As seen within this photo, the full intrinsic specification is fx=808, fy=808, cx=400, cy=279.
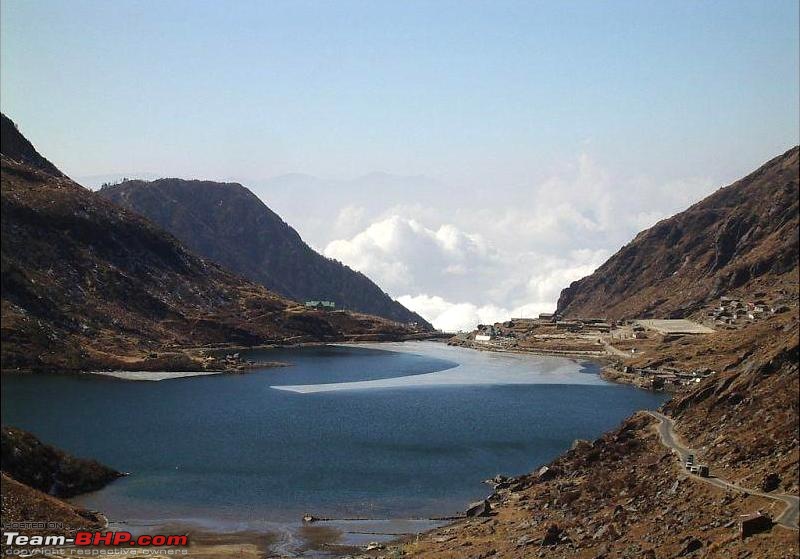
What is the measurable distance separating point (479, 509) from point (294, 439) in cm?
5115

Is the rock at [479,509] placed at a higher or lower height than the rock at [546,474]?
lower

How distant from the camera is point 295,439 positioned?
12406cm

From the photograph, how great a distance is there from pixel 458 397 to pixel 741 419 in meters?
112

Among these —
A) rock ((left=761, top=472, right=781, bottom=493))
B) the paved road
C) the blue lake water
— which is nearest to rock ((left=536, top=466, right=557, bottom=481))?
the blue lake water

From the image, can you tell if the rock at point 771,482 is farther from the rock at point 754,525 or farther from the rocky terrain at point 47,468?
the rocky terrain at point 47,468

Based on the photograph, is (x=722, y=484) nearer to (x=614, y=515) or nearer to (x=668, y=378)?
(x=614, y=515)

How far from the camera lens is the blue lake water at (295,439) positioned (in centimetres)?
8875

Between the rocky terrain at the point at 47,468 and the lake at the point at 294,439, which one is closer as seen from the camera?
the rocky terrain at the point at 47,468

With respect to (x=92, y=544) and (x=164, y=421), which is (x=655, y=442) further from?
(x=164, y=421)

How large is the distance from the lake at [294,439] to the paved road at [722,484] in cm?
2232

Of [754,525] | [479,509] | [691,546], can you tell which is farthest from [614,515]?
[479,509]

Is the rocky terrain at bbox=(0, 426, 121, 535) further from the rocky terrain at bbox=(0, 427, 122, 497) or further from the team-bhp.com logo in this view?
the team-bhp.com logo

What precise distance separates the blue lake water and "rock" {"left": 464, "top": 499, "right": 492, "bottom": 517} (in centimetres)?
554

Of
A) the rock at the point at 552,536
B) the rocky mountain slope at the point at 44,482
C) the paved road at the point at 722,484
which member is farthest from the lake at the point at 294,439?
the rock at the point at 552,536
